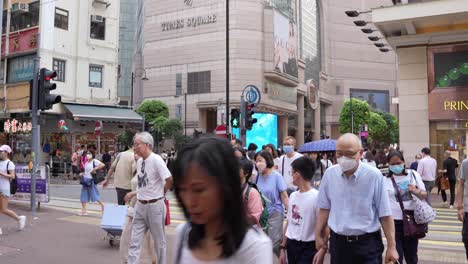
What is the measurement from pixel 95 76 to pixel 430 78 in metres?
20.1

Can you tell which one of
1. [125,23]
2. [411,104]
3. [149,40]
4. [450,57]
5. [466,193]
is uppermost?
[125,23]

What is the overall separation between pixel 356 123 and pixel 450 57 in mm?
51641

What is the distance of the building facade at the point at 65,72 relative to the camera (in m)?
28.1

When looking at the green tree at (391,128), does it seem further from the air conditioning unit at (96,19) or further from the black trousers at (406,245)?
the black trousers at (406,245)

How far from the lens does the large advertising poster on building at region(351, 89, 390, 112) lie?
84688mm

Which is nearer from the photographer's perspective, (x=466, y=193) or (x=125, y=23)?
(x=466, y=193)

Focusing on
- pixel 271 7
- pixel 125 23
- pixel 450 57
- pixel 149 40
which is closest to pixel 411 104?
pixel 450 57

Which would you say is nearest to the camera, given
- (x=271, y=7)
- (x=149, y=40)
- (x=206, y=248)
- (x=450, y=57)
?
(x=206, y=248)

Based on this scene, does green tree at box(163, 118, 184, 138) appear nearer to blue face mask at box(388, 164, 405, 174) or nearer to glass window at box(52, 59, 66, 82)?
glass window at box(52, 59, 66, 82)

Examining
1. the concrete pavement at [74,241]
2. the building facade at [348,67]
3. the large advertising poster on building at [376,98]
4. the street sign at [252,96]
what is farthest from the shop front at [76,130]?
the large advertising poster on building at [376,98]

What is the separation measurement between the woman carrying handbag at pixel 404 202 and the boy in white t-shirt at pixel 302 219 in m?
1.29

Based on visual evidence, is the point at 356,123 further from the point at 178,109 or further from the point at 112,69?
the point at 112,69

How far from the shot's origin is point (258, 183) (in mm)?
5902

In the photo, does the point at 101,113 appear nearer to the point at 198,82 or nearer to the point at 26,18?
the point at 26,18
